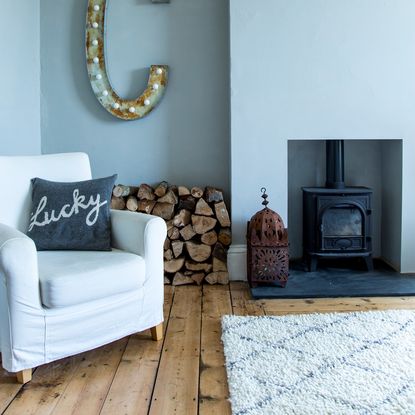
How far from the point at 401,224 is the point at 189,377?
2.09 metres

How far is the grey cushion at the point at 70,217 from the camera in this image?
2.40 metres

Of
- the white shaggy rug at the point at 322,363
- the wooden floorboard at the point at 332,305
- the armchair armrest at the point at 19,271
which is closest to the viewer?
the white shaggy rug at the point at 322,363

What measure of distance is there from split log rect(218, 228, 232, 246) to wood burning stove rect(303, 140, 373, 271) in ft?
1.89

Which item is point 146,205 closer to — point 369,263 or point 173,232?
point 173,232

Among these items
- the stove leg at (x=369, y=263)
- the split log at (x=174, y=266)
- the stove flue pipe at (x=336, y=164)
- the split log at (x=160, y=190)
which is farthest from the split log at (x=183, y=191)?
the stove leg at (x=369, y=263)

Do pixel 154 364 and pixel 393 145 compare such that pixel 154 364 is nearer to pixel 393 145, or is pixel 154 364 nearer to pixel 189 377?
pixel 189 377

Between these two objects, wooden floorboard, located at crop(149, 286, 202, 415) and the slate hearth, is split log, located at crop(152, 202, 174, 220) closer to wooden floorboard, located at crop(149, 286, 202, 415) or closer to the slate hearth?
wooden floorboard, located at crop(149, 286, 202, 415)

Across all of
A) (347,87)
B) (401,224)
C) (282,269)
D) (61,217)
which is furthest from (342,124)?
(61,217)

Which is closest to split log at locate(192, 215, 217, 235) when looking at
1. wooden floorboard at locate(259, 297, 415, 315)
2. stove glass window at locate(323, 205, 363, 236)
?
wooden floorboard at locate(259, 297, 415, 315)

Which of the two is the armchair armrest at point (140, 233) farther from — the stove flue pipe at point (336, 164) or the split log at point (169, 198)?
the stove flue pipe at point (336, 164)

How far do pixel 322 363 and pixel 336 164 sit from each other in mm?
1762

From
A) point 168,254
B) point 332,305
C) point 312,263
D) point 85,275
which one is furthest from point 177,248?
point 85,275

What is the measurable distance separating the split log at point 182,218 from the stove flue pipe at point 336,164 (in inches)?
41.0

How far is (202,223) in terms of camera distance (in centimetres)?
334
